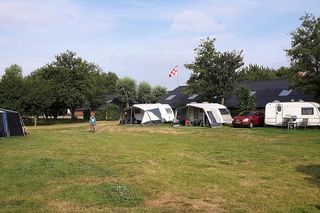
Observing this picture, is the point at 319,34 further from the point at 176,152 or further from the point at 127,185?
the point at 127,185

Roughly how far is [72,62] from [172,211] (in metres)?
47.4

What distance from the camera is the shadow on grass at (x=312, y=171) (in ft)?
33.4

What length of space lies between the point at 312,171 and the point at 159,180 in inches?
171

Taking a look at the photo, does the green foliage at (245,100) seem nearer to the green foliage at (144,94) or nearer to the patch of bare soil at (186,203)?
the green foliage at (144,94)

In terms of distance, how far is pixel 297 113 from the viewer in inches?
1199

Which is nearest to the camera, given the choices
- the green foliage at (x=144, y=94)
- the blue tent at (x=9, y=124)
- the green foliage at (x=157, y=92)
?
the blue tent at (x=9, y=124)

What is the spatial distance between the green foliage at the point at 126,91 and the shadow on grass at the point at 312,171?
2103 inches

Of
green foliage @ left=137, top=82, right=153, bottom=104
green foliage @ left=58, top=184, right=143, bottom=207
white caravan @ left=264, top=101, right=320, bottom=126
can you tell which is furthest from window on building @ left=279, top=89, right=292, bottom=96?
green foliage @ left=58, top=184, right=143, bottom=207

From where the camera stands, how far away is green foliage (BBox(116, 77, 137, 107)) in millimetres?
65062

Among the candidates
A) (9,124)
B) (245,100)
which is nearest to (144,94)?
(245,100)

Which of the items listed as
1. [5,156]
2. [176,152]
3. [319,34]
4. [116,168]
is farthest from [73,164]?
[319,34]

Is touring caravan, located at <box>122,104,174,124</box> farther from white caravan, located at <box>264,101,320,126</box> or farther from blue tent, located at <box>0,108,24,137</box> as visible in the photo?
blue tent, located at <box>0,108,24,137</box>

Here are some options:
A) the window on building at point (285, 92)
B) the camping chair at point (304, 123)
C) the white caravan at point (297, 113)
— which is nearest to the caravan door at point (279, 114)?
the white caravan at point (297, 113)

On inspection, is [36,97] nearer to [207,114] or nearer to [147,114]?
[147,114]
